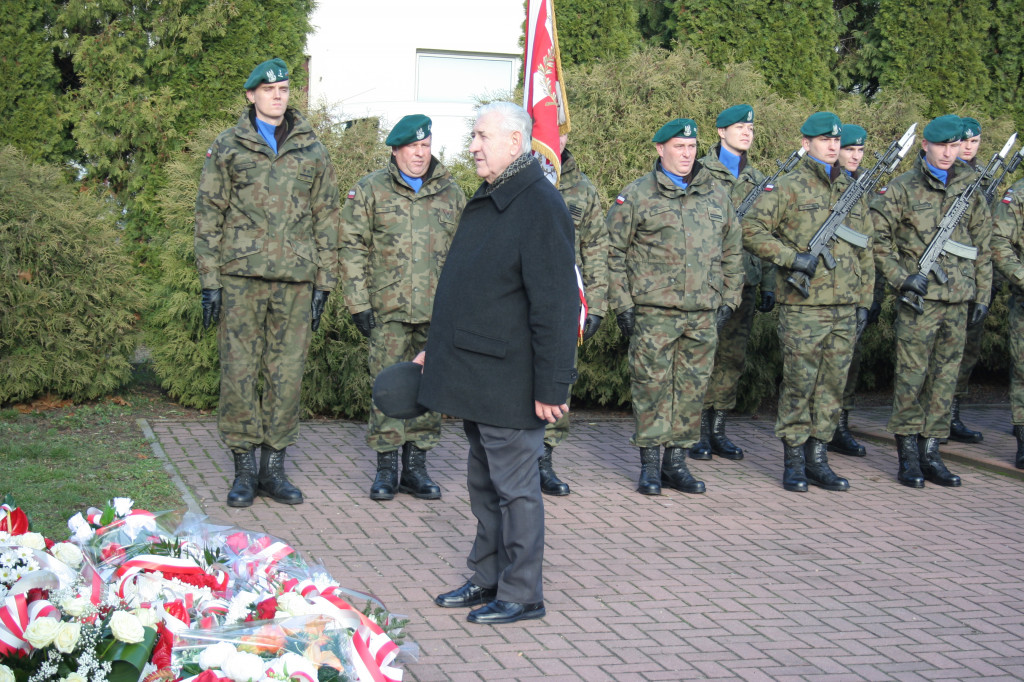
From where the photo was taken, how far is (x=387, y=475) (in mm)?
6812

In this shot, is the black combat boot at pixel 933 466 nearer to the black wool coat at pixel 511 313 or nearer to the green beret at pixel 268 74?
the black wool coat at pixel 511 313

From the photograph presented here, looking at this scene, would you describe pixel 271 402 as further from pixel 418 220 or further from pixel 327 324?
pixel 327 324

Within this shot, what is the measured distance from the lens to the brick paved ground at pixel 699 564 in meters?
4.54

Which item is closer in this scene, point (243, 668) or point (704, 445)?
point (243, 668)

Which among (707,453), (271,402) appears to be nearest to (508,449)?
(271,402)

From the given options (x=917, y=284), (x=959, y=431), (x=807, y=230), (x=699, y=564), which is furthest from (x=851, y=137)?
(x=699, y=564)

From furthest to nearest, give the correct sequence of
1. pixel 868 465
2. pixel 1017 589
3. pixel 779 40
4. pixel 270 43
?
pixel 779 40
pixel 270 43
pixel 868 465
pixel 1017 589

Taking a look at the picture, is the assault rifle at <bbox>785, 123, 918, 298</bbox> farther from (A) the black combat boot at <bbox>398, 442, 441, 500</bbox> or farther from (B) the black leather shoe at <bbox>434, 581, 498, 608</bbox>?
(B) the black leather shoe at <bbox>434, 581, 498, 608</bbox>

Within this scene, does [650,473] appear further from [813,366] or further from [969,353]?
[969,353]

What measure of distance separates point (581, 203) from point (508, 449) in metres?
2.61

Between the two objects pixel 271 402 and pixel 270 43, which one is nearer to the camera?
pixel 271 402

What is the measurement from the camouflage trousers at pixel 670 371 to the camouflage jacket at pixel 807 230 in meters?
0.61

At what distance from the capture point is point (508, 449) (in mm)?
4785

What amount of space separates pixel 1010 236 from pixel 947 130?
122 centimetres
